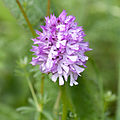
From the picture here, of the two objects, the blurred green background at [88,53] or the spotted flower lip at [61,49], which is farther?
the blurred green background at [88,53]

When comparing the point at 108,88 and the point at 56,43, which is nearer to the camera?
the point at 56,43

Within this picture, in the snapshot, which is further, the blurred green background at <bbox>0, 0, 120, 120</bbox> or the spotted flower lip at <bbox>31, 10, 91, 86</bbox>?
the blurred green background at <bbox>0, 0, 120, 120</bbox>

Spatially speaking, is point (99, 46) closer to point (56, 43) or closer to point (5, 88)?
point (5, 88)

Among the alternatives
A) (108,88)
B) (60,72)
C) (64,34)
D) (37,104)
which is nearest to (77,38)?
(64,34)

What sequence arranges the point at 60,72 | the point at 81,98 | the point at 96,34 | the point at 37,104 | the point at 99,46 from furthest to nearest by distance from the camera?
the point at 99,46 < the point at 96,34 < the point at 81,98 < the point at 37,104 < the point at 60,72

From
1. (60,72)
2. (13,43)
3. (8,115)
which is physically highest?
(13,43)
